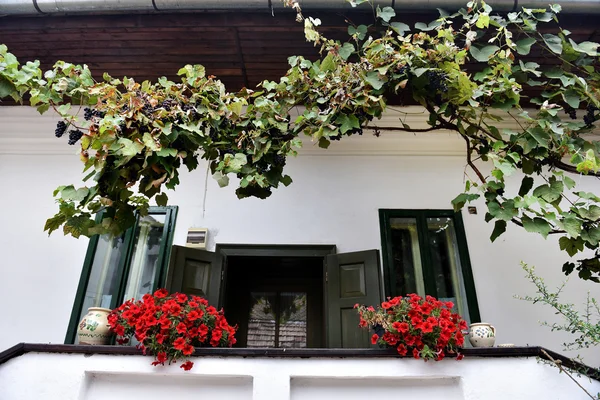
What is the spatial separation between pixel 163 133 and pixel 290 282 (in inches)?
169

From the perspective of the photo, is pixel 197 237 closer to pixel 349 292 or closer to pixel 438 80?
pixel 349 292

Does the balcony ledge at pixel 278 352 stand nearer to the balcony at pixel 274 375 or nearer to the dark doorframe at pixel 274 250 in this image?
the balcony at pixel 274 375

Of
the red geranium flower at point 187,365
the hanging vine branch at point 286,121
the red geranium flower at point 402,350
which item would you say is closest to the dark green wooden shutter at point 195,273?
the hanging vine branch at point 286,121

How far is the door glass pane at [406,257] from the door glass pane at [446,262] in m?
0.15

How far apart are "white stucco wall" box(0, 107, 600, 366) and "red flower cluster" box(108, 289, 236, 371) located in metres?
1.19

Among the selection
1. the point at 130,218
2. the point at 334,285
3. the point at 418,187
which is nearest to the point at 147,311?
the point at 130,218

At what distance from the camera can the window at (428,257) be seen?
430 cm

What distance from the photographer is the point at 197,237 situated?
4488 mm

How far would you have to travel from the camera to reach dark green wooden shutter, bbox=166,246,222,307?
4.09 m

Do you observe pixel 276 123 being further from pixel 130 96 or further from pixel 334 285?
pixel 334 285

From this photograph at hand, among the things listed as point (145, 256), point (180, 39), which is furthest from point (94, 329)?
point (180, 39)

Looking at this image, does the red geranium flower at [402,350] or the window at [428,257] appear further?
the window at [428,257]

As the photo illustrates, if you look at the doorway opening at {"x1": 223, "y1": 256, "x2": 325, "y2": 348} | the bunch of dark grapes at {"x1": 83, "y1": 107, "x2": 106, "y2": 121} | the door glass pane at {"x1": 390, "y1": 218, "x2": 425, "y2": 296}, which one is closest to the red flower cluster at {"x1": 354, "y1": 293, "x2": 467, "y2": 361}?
the door glass pane at {"x1": 390, "y1": 218, "x2": 425, "y2": 296}

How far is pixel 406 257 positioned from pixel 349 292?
2.38ft
